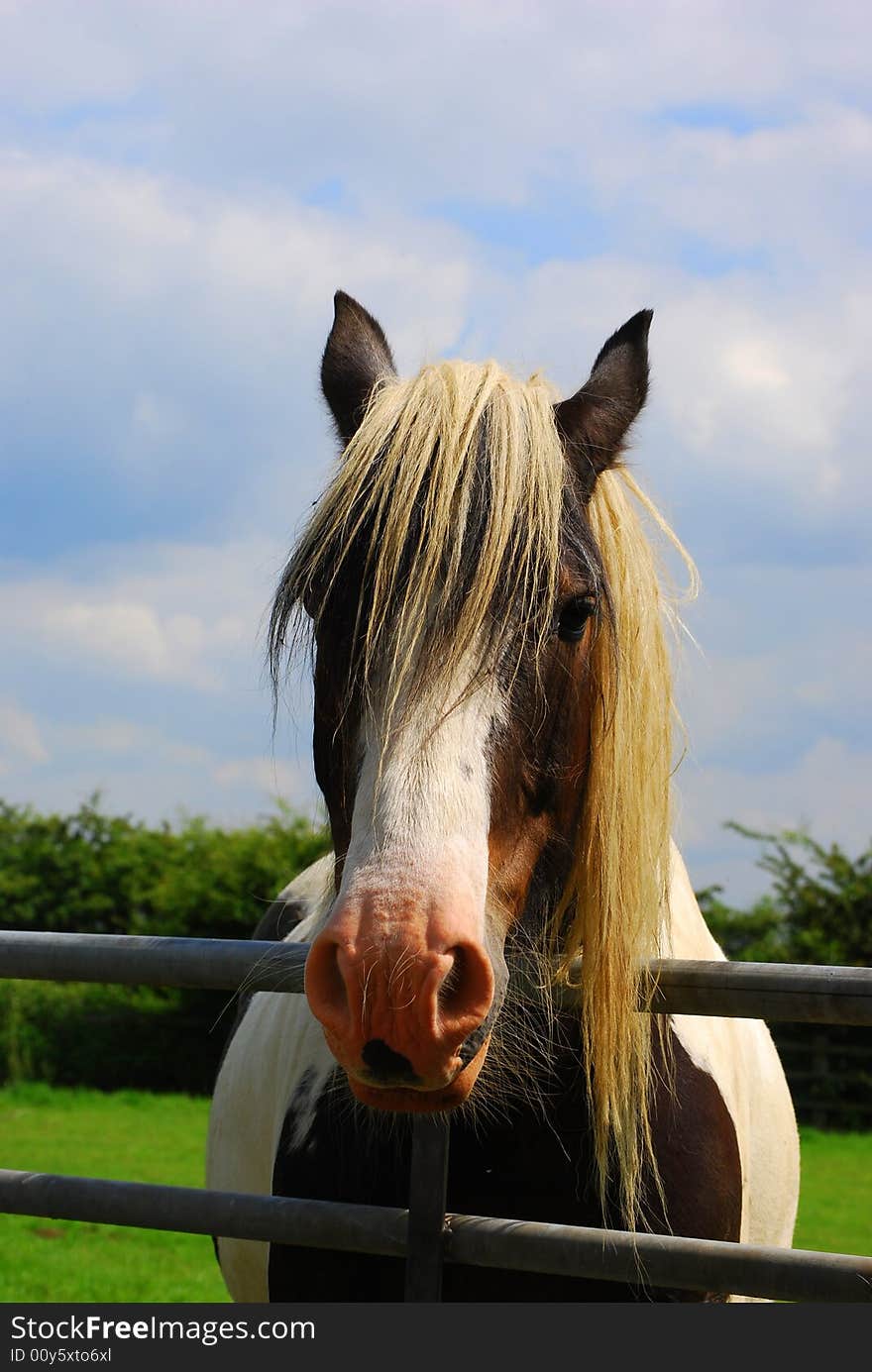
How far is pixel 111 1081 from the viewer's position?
766 inches

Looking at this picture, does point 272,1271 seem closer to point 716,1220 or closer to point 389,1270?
point 389,1270

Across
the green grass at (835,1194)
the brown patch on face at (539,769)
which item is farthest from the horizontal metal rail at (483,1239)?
the green grass at (835,1194)

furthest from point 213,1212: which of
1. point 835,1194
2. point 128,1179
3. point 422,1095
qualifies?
point 835,1194

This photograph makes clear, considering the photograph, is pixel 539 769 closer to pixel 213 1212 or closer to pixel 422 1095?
pixel 422 1095

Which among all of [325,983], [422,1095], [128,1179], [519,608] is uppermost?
[519,608]

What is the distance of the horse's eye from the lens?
222cm

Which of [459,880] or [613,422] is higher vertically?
[613,422]

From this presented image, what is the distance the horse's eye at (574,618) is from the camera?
222cm

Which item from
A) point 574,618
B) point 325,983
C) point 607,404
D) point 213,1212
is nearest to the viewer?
point 325,983

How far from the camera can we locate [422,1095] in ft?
5.98

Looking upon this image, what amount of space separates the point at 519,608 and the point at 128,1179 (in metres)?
10.5

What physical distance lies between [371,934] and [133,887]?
22.3 m

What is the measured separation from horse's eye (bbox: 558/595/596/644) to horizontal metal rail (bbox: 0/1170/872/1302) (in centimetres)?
99
